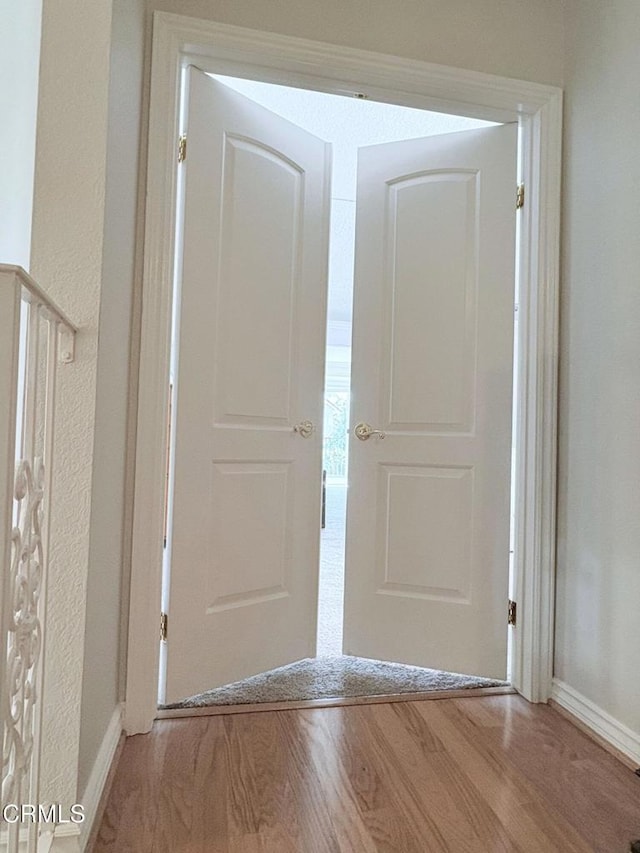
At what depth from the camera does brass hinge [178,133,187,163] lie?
1796mm

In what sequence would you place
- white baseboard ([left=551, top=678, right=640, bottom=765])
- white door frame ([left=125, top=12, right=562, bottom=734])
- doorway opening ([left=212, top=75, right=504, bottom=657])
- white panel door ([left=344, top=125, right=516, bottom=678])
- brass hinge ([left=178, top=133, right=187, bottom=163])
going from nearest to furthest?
white baseboard ([left=551, top=678, right=640, bottom=765]) < white door frame ([left=125, top=12, right=562, bottom=734]) < brass hinge ([left=178, top=133, right=187, bottom=163]) < white panel door ([left=344, top=125, right=516, bottom=678]) < doorway opening ([left=212, top=75, right=504, bottom=657])

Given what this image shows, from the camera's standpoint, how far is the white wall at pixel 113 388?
1.19 m

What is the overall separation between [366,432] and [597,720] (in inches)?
46.1

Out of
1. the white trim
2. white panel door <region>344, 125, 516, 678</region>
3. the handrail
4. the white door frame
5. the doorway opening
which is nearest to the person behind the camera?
the handrail

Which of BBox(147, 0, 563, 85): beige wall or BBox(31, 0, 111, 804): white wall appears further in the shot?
BBox(147, 0, 563, 85): beige wall

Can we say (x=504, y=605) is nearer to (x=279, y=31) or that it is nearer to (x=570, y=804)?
(x=570, y=804)

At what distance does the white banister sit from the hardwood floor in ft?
1.31

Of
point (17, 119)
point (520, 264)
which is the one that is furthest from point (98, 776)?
point (520, 264)

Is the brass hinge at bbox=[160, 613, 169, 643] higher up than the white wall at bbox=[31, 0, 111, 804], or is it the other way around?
the white wall at bbox=[31, 0, 111, 804]

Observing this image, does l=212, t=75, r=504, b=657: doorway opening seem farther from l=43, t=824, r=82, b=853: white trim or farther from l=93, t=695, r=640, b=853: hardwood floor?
l=43, t=824, r=82, b=853: white trim

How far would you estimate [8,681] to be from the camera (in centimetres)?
80

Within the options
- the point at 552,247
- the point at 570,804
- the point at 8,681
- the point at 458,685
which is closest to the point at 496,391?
the point at 552,247

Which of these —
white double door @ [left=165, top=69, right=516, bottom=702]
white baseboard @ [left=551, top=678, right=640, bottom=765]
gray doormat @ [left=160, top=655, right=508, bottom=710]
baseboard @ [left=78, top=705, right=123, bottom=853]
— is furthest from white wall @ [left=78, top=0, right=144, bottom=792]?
white baseboard @ [left=551, top=678, right=640, bottom=765]

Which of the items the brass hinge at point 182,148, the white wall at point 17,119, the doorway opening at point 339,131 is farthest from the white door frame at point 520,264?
the white wall at point 17,119
